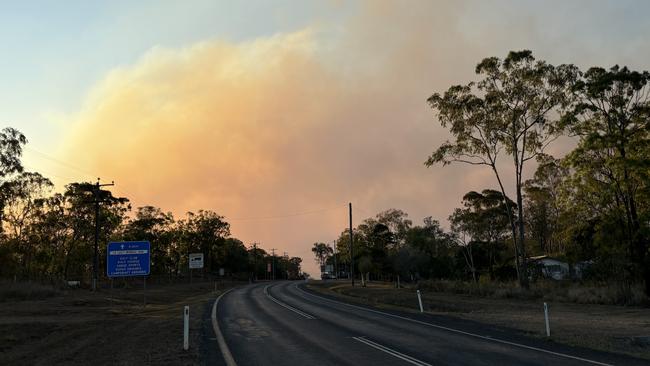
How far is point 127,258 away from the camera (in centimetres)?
2875

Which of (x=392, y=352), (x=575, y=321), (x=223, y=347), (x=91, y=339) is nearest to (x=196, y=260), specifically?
(x=91, y=339)

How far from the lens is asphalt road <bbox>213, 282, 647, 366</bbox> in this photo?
12109 millimetres

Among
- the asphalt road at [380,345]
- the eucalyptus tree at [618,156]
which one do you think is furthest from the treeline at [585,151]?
the asphalt road at [380,345]

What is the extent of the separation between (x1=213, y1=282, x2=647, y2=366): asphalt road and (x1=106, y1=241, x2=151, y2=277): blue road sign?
8.99 metres

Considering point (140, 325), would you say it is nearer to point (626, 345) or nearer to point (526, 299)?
point (626, 345)

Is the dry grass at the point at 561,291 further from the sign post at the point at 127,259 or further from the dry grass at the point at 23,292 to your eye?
the dry grass at the point at 23,292

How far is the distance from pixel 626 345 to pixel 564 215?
24.4m

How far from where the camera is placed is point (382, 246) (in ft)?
356

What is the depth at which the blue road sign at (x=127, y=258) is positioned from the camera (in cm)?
2845

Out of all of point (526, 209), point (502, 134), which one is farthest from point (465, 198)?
point (502, 134)

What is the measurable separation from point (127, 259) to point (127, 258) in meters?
0.06

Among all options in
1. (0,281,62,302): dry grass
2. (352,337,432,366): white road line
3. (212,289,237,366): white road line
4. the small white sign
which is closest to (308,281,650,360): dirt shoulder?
(352,337,432,366): white road line

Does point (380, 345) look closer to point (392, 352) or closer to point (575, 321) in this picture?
point (392, 352)

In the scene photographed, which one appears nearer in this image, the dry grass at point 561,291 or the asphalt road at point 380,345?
the asphalt road at point 380,345
